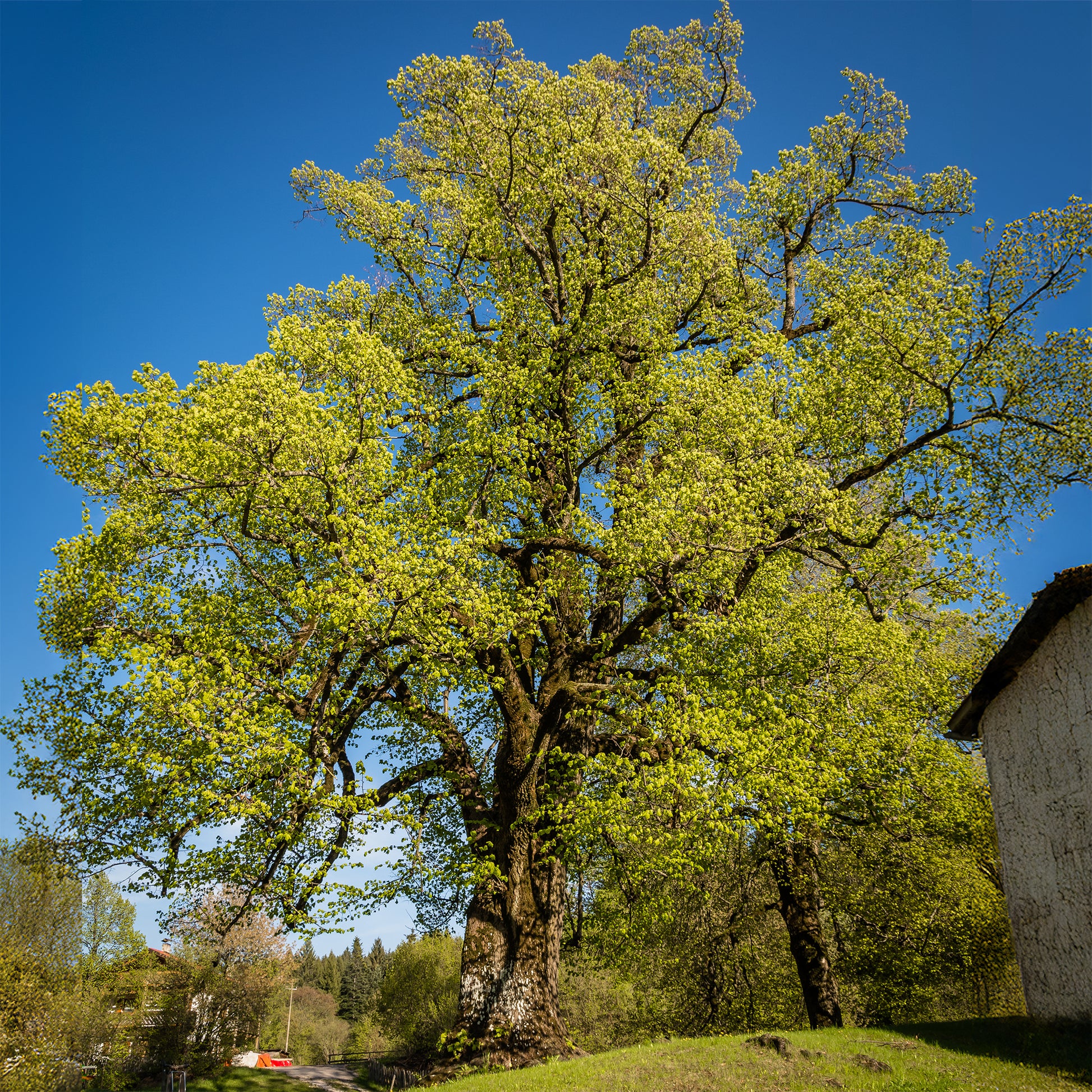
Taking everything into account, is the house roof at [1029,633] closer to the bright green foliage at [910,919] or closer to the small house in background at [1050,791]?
the small house in background at [1050,791]

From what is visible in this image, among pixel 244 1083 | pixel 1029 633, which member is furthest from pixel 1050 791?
pixel 244 1083

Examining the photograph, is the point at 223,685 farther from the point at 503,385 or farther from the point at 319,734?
the point at 503,385

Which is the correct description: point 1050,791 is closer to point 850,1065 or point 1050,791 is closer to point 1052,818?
point 1052,818

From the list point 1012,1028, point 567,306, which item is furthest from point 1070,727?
point 567,306

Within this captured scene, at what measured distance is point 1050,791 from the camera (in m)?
12.3

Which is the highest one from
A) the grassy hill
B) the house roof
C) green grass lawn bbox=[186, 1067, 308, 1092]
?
the house roof

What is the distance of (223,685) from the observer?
14203mm

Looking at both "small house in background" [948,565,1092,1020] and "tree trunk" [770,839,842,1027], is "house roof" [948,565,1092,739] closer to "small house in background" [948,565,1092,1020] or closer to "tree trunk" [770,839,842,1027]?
"small house in background" [948,565,1092,1020]

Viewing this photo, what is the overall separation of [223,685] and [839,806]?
16803 millimetres

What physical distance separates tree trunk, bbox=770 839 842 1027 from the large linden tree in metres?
6.92

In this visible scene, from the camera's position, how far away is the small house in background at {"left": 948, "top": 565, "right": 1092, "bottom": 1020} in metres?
11.6

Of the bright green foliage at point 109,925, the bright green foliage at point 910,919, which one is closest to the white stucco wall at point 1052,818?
the bright green foliage at point 910,919

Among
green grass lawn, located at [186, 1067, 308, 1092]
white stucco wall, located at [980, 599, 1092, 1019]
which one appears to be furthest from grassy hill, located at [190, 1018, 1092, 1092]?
green grass lawn, located at [186, 1067, 308, 1092]

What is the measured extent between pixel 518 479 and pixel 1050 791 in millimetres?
12579
